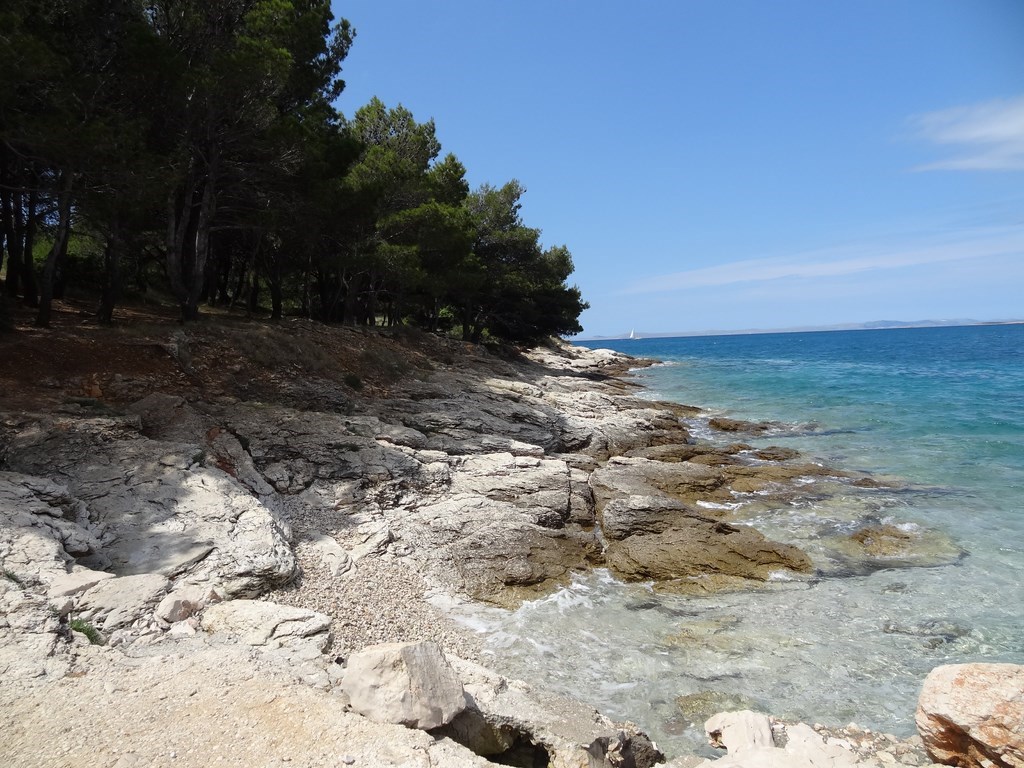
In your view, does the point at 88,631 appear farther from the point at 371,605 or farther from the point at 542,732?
the point at 542,732

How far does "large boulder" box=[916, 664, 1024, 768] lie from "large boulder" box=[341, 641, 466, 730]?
4449 mm

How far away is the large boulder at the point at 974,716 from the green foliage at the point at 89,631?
8291mm

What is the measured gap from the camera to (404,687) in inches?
204

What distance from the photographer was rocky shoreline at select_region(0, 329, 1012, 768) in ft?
16.7

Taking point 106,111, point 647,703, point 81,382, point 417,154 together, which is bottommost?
point 647,703

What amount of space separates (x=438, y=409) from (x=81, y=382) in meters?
8.81

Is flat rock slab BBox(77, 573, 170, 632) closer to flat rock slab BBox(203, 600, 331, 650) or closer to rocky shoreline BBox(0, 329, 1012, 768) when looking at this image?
rocky shoreline BBox(0, 329, 1012, 768)

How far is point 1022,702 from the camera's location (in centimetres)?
507

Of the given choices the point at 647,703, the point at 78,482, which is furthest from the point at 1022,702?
the point at 78,482

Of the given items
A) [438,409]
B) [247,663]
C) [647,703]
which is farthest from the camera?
[438,409]

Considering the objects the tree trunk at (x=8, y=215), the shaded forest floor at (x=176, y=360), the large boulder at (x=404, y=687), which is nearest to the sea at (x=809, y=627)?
the large boulder at (x=404, y=687)

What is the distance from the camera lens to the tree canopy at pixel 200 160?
1330cm

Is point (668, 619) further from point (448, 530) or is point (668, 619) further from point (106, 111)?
point (106, 111)

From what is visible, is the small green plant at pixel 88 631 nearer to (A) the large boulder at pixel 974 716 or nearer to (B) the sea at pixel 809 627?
(B) the sea at pixel 809 627
